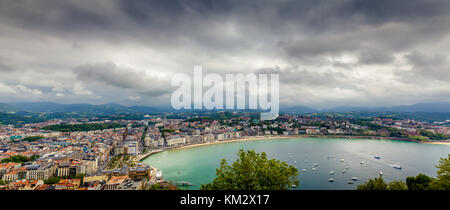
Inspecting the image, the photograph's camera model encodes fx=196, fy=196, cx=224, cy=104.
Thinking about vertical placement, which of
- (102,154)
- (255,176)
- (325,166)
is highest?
(255,176)

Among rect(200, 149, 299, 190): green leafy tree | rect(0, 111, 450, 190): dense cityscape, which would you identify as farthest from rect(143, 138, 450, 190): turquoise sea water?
rect(200, 149, 299, 190): green leafy tree

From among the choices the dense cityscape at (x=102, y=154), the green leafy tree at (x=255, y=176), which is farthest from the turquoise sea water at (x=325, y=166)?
the green leafy tree at (x=255, y=176)

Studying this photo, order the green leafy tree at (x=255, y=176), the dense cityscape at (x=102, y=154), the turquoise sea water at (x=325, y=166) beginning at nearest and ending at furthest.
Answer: the green leafy tree at (x=255, y=176), the dense cityscape at (x=102, y=154), the turquoise sea water at (x=325, y=166)

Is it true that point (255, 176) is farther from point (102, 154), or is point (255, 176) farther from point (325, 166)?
point (102, 154)

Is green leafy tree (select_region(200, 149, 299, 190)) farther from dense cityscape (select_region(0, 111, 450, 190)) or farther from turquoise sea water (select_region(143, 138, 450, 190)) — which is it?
turquoise sea water (select_region(143, 138, 450, 190))

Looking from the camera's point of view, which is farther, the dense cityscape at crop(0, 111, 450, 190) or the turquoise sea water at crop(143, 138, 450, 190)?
the turquoise sea water at crop(143, 138, 450, 190)

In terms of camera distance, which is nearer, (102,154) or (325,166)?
(325,166)

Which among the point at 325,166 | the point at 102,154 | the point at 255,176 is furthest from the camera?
the point at 102,154

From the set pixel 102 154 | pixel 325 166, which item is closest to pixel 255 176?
pixel 325 166

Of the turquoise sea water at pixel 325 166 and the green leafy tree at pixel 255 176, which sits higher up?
the green leafy tree at pixel 255 176

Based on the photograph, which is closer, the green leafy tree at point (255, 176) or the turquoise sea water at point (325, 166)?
the green leafy tree at point (255, 176)

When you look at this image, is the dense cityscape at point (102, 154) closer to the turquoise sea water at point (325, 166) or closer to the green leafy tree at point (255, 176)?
the turquoise sea water at point (325, 166)
